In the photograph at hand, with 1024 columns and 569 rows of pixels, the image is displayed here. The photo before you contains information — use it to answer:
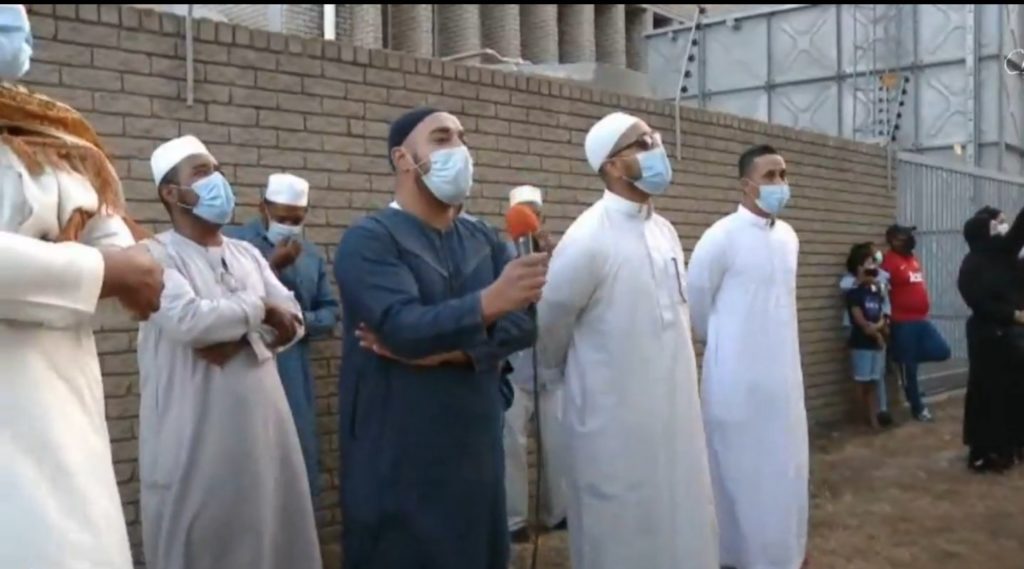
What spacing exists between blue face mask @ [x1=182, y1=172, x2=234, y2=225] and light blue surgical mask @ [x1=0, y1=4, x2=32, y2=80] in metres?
1.79

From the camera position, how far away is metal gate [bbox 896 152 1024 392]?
11250mm

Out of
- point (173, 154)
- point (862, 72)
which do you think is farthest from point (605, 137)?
point (862, 72)

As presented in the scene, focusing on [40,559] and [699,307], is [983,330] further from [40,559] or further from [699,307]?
[40,559]

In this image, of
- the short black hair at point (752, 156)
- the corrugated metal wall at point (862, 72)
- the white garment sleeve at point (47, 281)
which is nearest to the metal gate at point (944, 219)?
the corrugated metal wall at point (862, 72)

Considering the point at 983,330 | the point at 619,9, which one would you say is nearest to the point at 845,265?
the point at 983,330

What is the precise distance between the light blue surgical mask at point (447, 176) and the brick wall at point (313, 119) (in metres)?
1.01

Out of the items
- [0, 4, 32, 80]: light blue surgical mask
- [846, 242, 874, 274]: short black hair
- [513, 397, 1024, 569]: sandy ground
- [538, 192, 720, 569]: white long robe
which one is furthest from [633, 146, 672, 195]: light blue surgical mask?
[846, 242, 874, 274]: short black hair

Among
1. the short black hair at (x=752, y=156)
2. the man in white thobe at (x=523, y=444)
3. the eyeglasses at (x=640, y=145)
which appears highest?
the short black hair at (x=752, y=156)

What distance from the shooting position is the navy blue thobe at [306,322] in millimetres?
4914

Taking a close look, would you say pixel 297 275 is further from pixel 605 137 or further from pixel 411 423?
pixel 411 423

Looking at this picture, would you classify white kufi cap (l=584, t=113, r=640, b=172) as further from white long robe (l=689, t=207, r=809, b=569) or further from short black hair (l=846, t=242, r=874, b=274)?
short black hair (l=846, t=242, r=874, b=274)

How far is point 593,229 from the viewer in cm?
407

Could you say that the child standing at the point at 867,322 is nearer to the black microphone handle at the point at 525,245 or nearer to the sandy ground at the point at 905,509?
the sandy ground at the point at 905,509

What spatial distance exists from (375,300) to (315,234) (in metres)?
2.78
